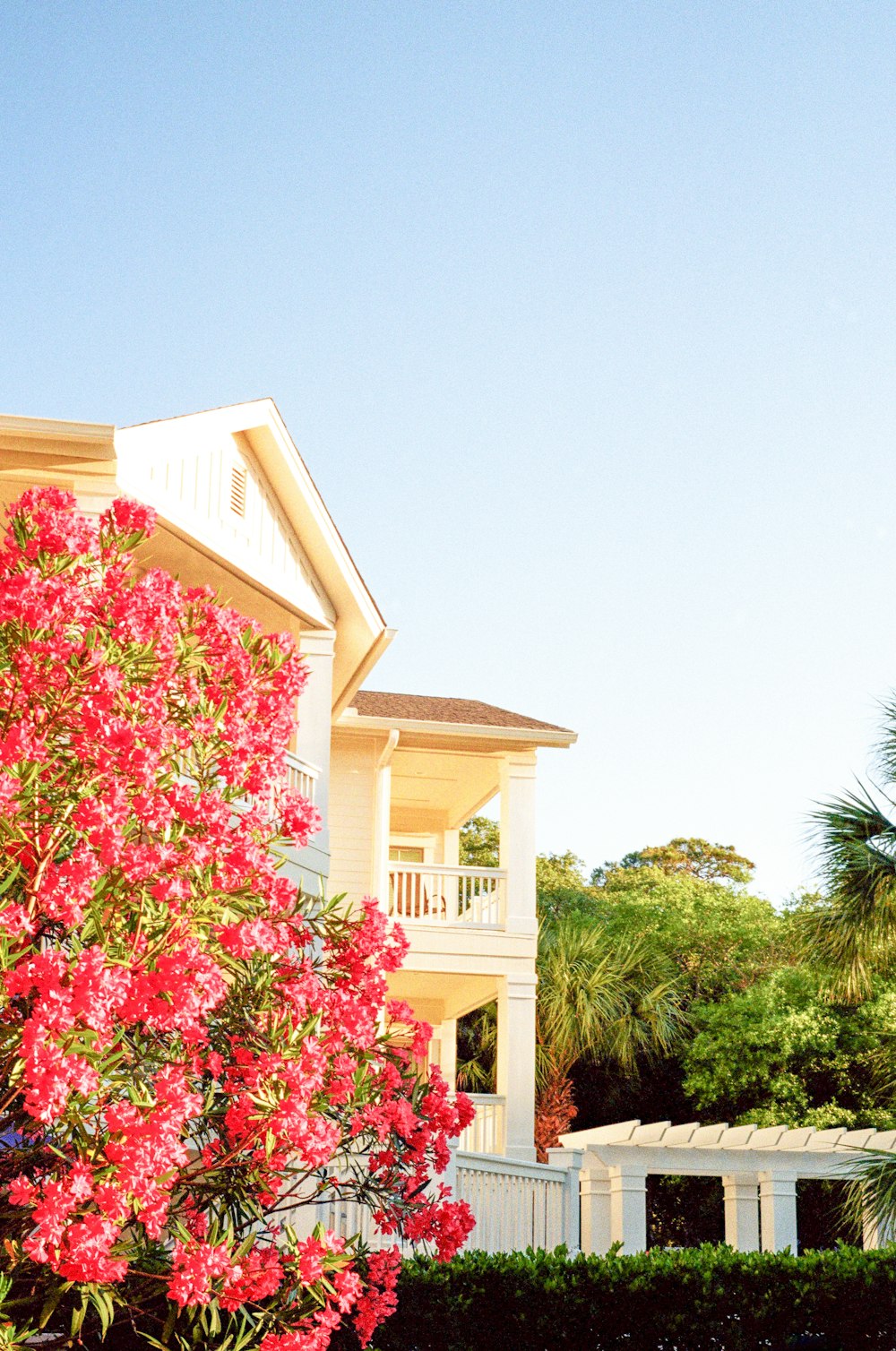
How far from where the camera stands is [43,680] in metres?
5.97

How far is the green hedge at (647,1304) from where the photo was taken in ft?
30.3

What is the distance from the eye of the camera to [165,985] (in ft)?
16.8

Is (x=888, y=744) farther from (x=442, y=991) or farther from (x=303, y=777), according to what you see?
(x=442, y=991)

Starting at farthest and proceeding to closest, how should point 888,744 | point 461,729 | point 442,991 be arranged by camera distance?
point 442,991
point 461,729
point 888,744

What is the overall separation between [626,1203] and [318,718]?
19.6ft

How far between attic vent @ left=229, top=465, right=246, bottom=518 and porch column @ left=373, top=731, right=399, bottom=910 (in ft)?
20.6

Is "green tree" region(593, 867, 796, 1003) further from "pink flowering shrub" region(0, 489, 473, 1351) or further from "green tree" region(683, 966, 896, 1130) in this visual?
"pink flowering shrub" region(0, 489, 473, 1351)

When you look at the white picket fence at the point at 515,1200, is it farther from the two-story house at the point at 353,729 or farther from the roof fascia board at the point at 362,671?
the roof fascia board at the point at 362,671

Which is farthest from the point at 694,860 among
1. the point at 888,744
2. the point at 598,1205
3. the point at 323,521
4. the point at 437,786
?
the point at 888,744

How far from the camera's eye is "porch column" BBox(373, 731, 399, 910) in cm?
1892

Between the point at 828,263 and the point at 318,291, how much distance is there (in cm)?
882

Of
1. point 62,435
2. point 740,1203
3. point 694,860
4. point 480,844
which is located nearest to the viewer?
point 62,435

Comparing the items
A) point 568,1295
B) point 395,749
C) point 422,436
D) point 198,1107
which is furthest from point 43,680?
point 422,436

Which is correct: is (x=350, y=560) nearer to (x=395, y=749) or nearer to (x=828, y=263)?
(x=395, y=749)
